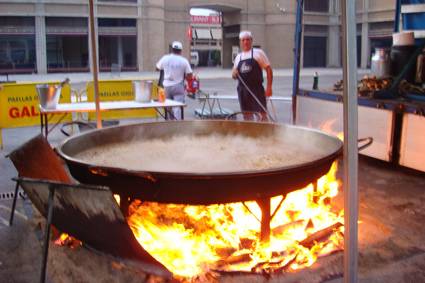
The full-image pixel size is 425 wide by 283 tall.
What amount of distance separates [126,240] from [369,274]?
5.76 feet

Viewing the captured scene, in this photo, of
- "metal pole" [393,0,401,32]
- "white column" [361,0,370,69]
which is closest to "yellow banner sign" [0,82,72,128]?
"metal pole" [393,0,401,32]

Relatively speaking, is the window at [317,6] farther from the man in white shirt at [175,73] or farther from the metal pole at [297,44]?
the metal pole at [297,44]

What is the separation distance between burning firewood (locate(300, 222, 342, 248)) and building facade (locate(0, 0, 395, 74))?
24456 millimetres

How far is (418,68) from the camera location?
6.20 metres

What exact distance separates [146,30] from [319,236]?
2970cm

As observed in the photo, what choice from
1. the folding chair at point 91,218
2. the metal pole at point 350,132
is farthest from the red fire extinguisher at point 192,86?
the metal pole at point 350,132

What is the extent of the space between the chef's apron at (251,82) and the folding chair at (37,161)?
3.89 meters

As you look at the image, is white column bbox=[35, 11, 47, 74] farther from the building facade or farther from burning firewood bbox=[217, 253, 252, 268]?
burning firewood bbox=[217, 253, 252, 268]

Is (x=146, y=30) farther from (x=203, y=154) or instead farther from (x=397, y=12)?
(x=203, y=154)

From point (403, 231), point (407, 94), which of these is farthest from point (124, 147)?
point (407, 94)

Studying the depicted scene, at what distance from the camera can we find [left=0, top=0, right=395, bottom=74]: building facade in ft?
96.1

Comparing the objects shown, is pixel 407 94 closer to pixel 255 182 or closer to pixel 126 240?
pixel 255 182

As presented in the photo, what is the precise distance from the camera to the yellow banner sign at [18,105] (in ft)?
26.0

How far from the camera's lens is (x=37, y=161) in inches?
136
